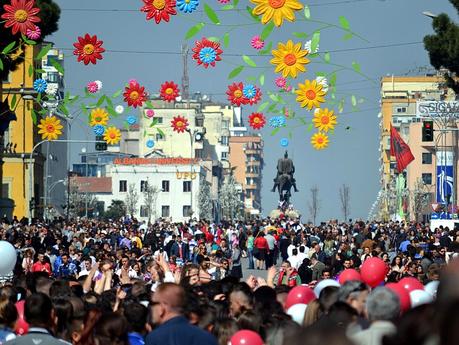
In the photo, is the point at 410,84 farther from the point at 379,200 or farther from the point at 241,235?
the point at 241,235

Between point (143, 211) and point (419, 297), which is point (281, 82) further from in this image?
point (143, 211)

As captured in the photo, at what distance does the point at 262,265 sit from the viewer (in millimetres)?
46219

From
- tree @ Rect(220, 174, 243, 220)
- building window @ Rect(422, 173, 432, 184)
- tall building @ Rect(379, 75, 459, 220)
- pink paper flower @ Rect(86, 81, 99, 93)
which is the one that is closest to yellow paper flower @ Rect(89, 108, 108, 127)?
pink paper flower @ Rect(86, 81, 99, 93)

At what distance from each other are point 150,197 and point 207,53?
392 ft

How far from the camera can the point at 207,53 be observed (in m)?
30.6

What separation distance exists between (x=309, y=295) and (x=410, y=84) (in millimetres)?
166301

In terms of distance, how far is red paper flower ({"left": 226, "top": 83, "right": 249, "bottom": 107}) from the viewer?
33022mm

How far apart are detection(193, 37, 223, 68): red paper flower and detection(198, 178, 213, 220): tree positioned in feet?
390

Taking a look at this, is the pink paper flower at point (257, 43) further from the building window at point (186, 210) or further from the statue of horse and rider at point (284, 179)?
the building window at point (186, 210)

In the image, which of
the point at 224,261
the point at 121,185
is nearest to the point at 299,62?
the point at 224,261

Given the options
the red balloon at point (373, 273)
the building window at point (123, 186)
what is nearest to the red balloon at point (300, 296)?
the red balloon at point (373, 273)

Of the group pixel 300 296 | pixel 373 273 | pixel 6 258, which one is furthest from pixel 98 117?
pixel 300 296

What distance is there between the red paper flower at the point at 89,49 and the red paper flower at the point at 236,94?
379cm

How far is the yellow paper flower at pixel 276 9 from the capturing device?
25.2m
